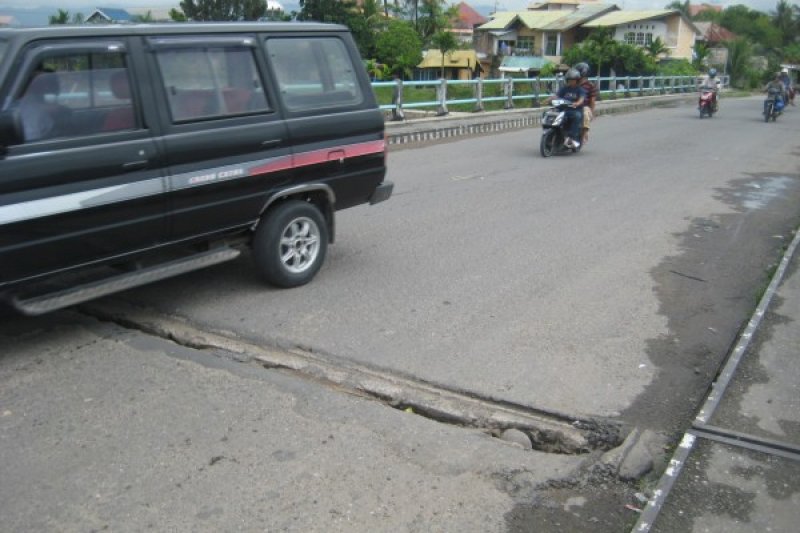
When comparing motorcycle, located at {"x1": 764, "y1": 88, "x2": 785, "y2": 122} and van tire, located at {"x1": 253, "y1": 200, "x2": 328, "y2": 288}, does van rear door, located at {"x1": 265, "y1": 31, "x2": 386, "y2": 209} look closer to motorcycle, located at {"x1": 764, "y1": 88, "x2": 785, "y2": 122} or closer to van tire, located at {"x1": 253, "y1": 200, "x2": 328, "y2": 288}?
van tire, located at {"x1": 253, "y1": 200, "x2": 328, "y2": 288}

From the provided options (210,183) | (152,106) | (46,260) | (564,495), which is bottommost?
(564,495)

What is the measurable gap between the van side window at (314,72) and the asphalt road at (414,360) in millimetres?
1472

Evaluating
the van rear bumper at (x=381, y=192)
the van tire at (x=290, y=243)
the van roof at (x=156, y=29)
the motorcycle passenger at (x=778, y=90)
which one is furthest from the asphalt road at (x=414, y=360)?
the motorcycle passenger at (x=778, y=90)

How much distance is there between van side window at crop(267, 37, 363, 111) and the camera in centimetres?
566

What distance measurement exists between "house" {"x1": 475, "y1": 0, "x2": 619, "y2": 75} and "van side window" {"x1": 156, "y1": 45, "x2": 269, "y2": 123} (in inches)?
2412

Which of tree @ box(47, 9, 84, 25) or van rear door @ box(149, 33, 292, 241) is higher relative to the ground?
tree @ box(47, 9, 84, 25)

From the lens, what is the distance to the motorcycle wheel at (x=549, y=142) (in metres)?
13.6

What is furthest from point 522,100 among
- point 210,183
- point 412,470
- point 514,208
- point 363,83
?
point 412,470

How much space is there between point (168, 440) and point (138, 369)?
927 millimetres

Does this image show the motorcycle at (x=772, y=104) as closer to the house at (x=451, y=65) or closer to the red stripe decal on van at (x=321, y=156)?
the red stripe decal on van at (x=321, y=156)

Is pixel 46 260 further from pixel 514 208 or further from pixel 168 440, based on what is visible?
pixel 514 208

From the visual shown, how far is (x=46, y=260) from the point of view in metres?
4.43

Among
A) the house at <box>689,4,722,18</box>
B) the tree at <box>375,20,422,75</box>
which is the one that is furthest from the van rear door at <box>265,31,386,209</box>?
the house at <box>689,4,722,18</box>

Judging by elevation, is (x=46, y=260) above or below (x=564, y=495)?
above
